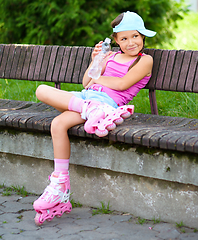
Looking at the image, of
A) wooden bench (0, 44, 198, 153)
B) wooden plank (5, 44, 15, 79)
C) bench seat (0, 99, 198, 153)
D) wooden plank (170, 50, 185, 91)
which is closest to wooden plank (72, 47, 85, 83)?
wooden bench (0, 44, 198, 153)

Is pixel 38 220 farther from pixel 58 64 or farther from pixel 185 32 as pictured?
pixel 185 32

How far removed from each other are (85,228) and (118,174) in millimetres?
431

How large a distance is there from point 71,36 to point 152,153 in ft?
13.0

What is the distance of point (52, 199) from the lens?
2.33 meters

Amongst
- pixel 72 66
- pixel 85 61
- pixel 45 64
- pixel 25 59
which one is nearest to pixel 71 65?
pixel 72 66

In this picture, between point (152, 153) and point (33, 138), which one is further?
point (33, 138)

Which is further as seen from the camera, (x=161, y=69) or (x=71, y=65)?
(x=71, y=65)

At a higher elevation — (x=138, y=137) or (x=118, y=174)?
(x=138, y=137)

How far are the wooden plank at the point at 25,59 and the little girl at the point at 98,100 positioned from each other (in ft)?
3.30

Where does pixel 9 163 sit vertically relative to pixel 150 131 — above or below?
below

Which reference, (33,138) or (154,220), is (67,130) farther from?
(154,220)

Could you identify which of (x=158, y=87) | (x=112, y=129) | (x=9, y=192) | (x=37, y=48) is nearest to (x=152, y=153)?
(x=112, y=129)

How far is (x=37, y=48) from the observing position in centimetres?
369

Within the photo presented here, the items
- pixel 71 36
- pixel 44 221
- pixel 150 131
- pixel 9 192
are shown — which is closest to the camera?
pixel 150 131
